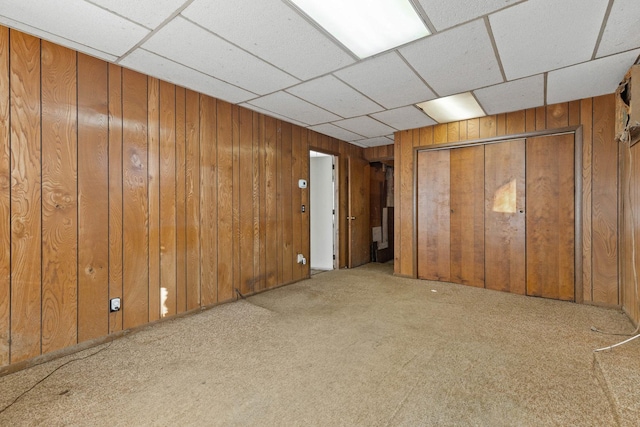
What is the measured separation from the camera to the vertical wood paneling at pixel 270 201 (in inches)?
154

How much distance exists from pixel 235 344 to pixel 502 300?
3166mm

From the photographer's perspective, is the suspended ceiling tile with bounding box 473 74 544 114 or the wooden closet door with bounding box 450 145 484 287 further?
the wooden closet door with bounding box 450 145 484 287

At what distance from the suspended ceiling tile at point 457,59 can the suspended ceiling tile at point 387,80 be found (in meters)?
0.10

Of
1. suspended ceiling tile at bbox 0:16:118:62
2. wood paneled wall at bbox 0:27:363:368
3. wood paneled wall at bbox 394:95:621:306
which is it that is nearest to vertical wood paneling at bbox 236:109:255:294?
wood paneled wall at bbox 0:27:363:368

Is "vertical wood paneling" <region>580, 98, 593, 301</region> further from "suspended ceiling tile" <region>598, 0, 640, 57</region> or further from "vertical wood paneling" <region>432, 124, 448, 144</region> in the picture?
"vertical wood paneling" <region>432, 124, 448, 144</region>

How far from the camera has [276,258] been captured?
4.07m

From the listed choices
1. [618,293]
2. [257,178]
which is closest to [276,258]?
[257,178]

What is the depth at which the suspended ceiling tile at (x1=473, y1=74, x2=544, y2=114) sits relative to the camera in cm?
288

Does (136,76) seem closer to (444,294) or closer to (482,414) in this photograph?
(482,414)

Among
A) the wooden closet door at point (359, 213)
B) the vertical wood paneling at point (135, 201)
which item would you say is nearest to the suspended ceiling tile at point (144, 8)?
the vertical wood paneling at point (135, 201)

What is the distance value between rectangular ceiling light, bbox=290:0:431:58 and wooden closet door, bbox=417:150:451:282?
2.62 meters

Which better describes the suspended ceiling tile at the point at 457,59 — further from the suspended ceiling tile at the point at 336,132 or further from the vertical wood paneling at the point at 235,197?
the vertical wood paneling at the point at 235,197

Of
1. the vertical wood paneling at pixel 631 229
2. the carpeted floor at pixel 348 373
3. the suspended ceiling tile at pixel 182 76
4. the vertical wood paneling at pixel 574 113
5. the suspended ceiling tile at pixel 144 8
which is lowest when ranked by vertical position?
the carpeted floor at pixel 348 373

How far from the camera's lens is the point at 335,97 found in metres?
3.20
